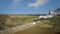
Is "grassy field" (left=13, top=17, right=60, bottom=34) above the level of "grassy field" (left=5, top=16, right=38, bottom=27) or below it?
below

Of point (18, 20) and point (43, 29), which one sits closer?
point (43, 29)

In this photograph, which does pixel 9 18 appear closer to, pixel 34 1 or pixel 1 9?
pixel 1 9

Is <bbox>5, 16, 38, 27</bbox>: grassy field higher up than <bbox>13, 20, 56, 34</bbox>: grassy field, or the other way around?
<bbox>5, 16, 38, 27</bbox>: grassy field

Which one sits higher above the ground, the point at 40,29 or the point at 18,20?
the point at 18,20

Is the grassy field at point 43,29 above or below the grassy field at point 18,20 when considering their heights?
below

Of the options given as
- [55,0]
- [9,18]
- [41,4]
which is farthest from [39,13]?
[9,18]

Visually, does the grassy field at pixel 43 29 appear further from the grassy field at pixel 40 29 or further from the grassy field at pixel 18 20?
the grassy field at pixel 18 20

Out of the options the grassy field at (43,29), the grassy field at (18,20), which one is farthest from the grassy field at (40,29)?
the grassy field at (18,20)

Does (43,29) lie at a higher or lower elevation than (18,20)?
lower

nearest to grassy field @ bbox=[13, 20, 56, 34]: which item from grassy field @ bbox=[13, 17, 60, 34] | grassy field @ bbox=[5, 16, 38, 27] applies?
grassy field @ bbox=[13, 17, 60, 34]

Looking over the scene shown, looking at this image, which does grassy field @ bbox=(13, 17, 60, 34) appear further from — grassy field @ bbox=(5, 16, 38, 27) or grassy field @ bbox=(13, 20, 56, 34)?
grassy field @ bbox=(5, 16, 38, 27)

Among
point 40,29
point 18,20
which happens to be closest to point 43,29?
point 40,29

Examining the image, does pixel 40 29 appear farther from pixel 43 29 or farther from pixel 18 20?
pixel 18 20
